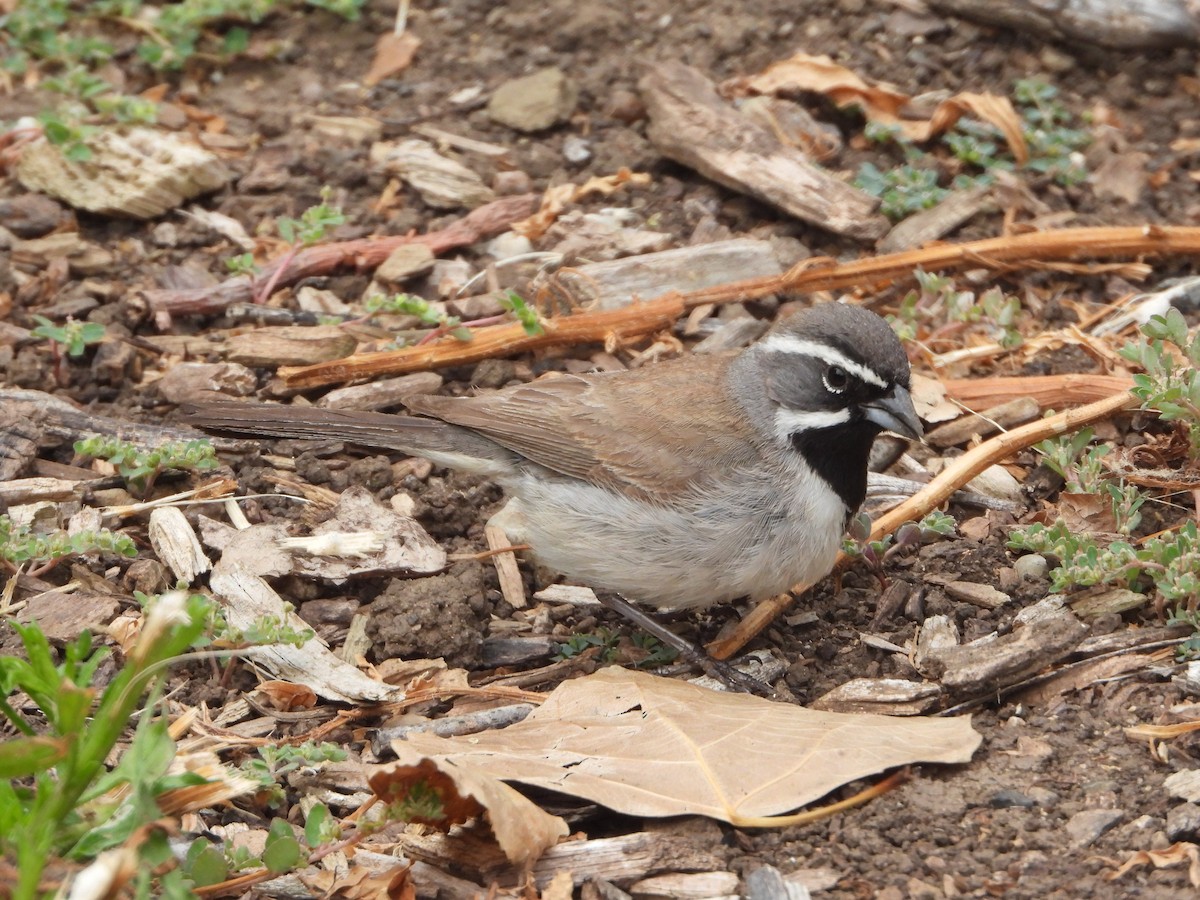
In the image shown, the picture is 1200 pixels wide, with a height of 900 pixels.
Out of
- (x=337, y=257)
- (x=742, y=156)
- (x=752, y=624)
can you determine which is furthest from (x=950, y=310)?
(x=337, y=257)

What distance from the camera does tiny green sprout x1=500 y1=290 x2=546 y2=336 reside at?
7.12m

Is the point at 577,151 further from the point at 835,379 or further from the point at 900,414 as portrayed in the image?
the point at 900,414

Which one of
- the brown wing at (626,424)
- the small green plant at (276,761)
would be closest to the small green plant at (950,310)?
the brown wing at (626,424)

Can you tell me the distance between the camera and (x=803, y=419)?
20.4 ft

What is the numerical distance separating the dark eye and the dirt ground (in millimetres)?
955

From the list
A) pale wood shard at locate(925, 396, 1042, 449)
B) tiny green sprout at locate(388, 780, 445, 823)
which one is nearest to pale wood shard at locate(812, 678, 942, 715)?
tiny green sprout at locate(388, 780, 445, 823)

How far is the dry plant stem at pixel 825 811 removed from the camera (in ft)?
15.2

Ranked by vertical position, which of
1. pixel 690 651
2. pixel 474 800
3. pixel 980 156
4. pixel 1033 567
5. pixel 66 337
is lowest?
pixel 690 651

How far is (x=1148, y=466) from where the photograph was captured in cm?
645

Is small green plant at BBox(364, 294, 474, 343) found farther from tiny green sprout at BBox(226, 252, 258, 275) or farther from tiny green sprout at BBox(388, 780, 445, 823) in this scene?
tiny green sprout at BBox(388, 780, 445, 823)

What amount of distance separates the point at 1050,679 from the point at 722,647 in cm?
154

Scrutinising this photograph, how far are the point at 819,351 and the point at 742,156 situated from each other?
2593 millimetres

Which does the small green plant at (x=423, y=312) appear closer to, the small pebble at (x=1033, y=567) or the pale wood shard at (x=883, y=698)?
the pale wood shard at (x=883, y=698)

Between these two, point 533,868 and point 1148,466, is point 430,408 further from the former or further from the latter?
point 1148,466
